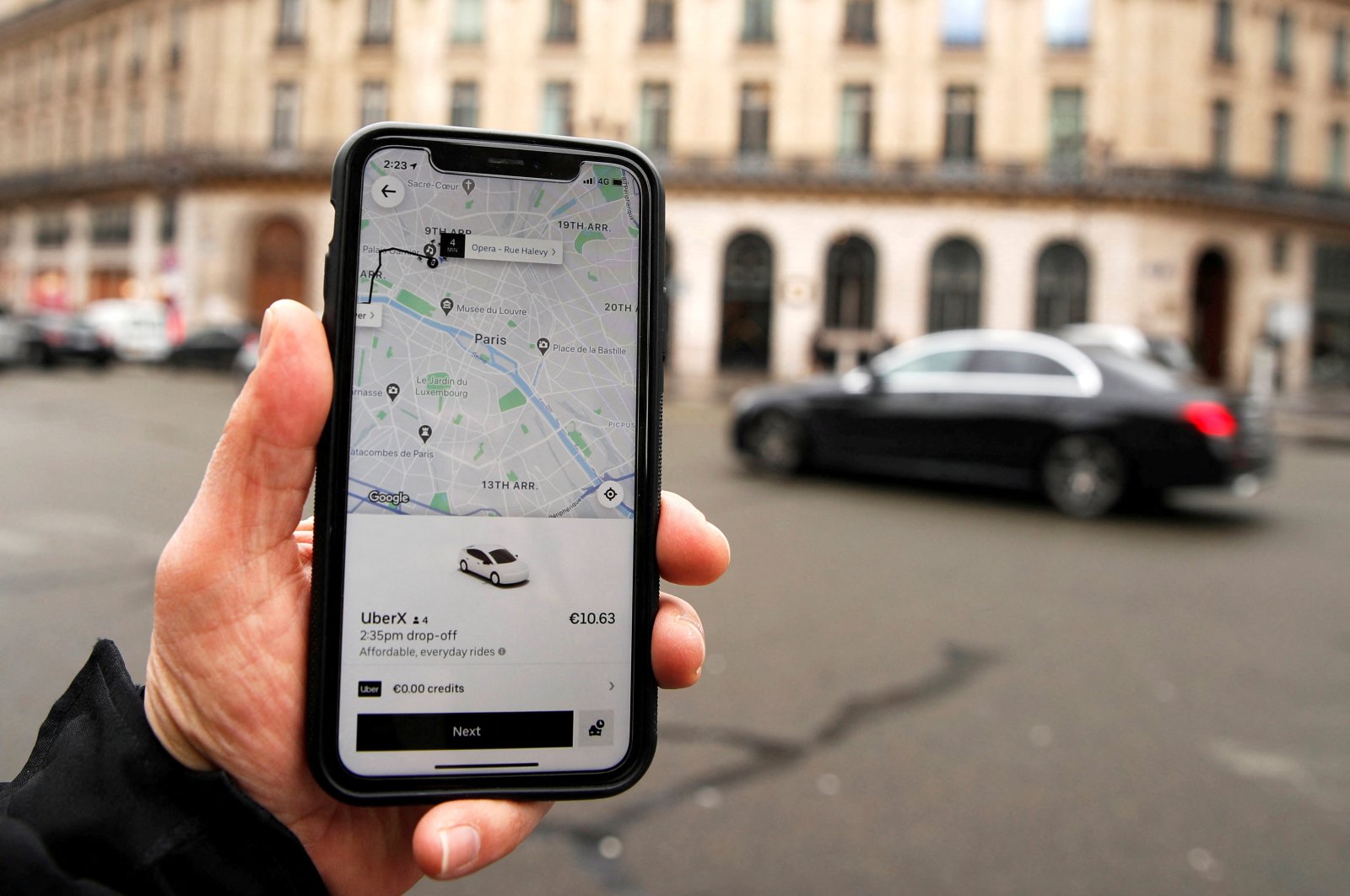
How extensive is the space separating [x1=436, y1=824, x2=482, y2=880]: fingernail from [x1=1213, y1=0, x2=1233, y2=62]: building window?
123ft

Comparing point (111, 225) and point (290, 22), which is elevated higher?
point (111, 225)

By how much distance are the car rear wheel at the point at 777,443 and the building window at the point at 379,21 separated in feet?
18.4

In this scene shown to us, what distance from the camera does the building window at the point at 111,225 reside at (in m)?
38.8

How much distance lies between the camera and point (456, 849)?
1173 mm

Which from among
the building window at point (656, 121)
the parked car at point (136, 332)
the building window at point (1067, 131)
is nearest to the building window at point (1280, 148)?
the building window at point (1067, 131)

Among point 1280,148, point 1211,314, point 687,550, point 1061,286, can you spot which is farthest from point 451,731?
point 1280,148

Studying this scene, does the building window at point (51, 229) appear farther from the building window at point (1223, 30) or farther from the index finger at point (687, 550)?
the index finger at point (687, 550)

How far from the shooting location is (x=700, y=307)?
32906 mm

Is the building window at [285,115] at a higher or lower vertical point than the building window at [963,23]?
lower

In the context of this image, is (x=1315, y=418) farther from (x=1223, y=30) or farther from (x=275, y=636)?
(x=275, y=636)

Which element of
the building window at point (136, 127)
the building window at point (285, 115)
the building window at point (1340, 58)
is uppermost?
the building window at point (1340, 58)

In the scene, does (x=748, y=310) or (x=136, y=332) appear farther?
(x=748, y=310)

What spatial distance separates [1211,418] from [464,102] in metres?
8.30

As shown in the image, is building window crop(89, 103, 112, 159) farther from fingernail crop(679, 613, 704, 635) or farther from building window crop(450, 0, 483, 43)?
fingernail crop(679, 613, 704, 635)
